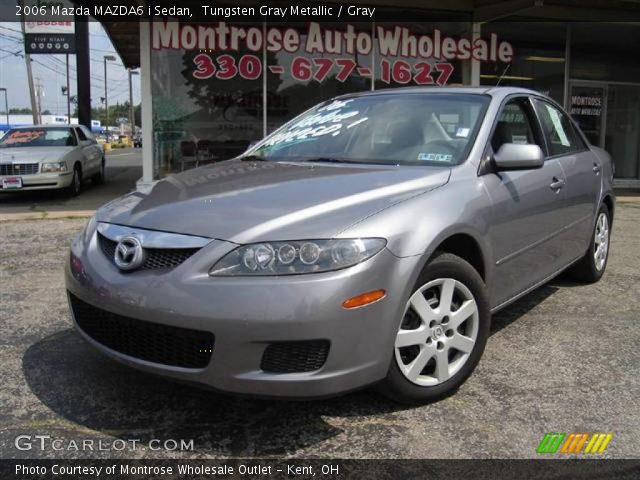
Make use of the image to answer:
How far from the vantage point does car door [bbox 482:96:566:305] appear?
10.6 ft

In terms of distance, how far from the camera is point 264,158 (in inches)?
150

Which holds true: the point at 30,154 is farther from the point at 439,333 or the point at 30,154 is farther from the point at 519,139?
the point at 439,333

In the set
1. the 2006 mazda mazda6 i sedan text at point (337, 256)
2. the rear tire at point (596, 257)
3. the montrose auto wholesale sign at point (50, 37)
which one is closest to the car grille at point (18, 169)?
the montrose auto wholesale sign at point (50, 37)

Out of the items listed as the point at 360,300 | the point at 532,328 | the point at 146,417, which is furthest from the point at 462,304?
the point at 146,417

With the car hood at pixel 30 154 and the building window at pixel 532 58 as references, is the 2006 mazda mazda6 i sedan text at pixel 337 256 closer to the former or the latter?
the car hood at pixel 30 154

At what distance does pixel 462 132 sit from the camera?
133 inches

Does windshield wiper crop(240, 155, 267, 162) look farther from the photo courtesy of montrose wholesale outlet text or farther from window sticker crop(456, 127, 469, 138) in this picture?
window sticker crop(456, 127, 469, 138)

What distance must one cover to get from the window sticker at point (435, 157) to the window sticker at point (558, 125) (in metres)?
1.47

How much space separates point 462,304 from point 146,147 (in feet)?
29.2

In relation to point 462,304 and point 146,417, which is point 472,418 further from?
point 146,417

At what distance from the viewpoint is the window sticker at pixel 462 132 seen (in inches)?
132

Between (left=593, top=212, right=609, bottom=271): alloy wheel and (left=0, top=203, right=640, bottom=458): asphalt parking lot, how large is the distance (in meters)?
1.00

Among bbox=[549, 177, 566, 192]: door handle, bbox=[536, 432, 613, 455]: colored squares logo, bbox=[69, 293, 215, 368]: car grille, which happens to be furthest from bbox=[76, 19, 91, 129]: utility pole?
bbox=[536, 432, 613, 455]: colored squares logo

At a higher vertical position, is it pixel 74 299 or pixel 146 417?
pixel 74 299
